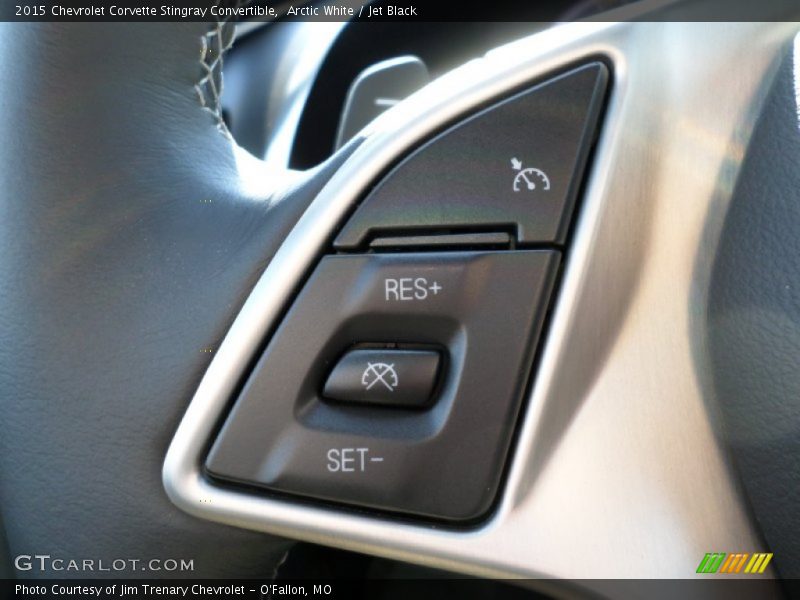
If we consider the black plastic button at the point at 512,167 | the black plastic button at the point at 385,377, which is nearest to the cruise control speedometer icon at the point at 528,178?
the black plastic button at the point at 512,167

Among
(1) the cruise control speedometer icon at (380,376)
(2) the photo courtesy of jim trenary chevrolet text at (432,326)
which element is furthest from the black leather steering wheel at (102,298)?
(1) the cruise control speedometer icon at (380,376)

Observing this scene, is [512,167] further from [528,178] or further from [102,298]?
[102,298]

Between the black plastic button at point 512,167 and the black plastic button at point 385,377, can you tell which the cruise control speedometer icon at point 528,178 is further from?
the black plastic button at point 385,377

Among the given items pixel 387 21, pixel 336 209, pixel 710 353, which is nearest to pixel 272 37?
pixel 387 21

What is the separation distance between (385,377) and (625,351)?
18cm

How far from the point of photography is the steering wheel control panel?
685mm

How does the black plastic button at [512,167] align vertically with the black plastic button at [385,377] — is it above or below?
above

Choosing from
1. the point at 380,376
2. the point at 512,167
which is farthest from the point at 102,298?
the point at 512,167

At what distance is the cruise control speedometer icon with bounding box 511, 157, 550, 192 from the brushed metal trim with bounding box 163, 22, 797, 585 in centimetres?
3

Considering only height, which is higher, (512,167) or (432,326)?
(512,167)

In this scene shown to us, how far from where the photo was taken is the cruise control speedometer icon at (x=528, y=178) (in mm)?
693

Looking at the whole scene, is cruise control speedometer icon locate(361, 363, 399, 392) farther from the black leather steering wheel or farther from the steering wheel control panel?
the black leather steering wheel

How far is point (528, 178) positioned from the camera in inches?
27.4

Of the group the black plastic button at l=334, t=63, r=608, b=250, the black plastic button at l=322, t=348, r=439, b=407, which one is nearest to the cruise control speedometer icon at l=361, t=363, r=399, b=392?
the black plastic button at l=322, t=348, r=439, b=407
